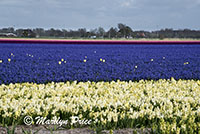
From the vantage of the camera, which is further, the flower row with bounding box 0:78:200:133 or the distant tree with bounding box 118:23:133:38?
the distant tree with bounding box 118:23:133:38

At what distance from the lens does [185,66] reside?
1205 cm

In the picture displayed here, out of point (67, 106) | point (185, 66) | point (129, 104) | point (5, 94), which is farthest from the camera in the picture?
point (185, 66)

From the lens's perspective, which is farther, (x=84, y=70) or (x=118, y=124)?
(x=84, y=70)

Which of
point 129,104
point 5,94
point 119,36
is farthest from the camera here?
point 119,36

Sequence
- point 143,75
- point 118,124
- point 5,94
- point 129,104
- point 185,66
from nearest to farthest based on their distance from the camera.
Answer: point 118,124 → point 129,104 → point 5,94 → point 143,75 → point 185,66

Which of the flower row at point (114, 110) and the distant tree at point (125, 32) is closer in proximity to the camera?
the flower row at point (114, 110)

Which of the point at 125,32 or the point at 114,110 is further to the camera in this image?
the point at 125,32

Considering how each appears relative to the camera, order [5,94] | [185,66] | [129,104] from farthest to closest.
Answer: [185,66]
[5,94]
[129,104]

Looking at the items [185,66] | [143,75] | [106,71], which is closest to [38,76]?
[106,71]

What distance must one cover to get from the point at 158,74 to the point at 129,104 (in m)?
4.53

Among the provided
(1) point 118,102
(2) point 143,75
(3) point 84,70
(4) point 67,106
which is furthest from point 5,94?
(2) point 143,75

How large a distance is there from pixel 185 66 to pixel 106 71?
12.1 feet

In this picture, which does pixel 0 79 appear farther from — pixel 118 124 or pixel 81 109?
pixel 118 124

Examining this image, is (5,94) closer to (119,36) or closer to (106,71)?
(106,71)
